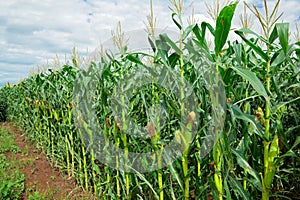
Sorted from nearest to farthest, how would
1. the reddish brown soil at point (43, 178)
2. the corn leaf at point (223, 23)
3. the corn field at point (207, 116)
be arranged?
the corn leaf at point (223, 23) < the corn field at point (207, 116) < the reddish brown soil at point (43, 178)

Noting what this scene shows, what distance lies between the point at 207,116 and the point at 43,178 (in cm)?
351

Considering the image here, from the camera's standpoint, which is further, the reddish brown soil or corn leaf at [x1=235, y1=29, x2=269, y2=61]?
the reddish brown soil

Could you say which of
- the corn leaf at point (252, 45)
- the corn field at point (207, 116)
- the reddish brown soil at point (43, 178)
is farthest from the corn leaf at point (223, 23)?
the reddish brown soil at point (43, 178)

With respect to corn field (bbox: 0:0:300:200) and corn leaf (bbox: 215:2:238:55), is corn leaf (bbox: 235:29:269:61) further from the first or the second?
corn leaf (bbox: 215:2:238:55)

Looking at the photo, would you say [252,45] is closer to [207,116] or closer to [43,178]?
[207,116]

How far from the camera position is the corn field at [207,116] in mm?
1633

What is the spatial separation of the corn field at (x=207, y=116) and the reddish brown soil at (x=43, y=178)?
22 centimetres

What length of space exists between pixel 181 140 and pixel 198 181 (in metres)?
0.36

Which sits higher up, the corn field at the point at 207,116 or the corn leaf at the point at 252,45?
the corn leaf at the point at 252,45

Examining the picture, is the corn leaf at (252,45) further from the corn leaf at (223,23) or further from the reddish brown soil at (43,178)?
the reddish brown soil at (43,178)

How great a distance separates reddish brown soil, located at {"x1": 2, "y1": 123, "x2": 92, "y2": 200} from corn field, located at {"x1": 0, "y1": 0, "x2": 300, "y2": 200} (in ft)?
0.73

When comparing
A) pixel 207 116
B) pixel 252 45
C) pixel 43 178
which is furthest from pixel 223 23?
pixel 43 178

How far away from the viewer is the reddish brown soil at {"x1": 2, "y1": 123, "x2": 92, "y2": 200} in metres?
3.77

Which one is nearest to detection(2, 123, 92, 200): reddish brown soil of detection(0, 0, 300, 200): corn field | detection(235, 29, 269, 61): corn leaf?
detection(0, 0, 300, 200): corn field
